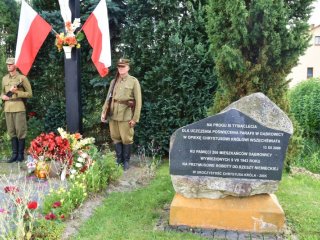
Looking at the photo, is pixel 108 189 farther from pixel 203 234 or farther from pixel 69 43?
pixel 69 43

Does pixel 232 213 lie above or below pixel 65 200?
below

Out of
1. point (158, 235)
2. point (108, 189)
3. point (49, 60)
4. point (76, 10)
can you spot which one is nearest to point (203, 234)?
point (158, 235)

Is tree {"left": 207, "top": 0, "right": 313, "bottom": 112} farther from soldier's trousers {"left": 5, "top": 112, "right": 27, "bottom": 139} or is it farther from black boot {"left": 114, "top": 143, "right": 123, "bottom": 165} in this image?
soldier's trousers {"left": 5, "top": 112, "right": 27, "bottom": 139}

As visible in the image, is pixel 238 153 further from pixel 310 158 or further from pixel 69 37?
pixel 310 158

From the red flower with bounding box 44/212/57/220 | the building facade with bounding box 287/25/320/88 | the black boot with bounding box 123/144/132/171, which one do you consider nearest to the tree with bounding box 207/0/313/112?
the black boot with bounding box 123/144/132/171

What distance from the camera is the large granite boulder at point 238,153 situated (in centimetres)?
388

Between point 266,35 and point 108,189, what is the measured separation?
2824 mm

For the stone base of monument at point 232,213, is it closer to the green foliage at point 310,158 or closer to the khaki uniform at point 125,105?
the khaki uniform at point 125,105

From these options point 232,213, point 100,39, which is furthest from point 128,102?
point 232,213

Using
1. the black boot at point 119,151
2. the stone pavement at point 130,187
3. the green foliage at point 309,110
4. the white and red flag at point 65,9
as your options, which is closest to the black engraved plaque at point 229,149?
the stone pavement at point 130,187

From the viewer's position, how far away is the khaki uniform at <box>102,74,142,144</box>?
583cm

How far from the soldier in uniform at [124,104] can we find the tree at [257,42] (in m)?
1.28

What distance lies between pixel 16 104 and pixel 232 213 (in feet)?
13.3

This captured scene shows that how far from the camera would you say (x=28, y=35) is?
5.50 m
